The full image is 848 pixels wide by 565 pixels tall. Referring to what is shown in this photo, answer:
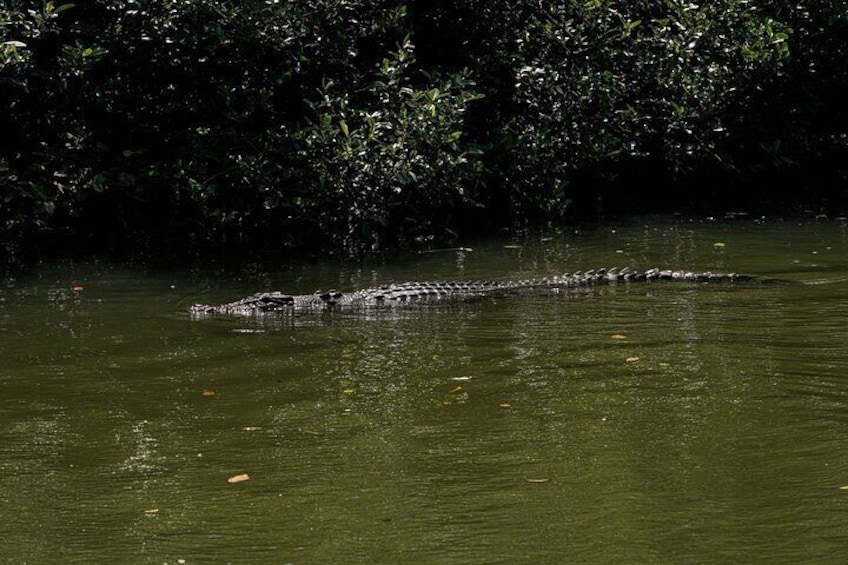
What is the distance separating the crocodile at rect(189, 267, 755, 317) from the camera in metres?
9.12

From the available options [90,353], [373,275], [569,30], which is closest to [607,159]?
[569,30]

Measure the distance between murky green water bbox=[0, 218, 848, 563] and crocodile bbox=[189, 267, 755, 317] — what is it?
332 mm

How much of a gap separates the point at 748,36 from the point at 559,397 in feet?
32.4

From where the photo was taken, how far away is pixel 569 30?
14.1m

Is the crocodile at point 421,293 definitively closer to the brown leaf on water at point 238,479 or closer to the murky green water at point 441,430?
the murky green water at point 441,430

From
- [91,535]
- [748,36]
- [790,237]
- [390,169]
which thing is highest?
[748,36]

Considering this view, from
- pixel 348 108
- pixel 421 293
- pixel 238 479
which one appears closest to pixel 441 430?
pixel 238 479

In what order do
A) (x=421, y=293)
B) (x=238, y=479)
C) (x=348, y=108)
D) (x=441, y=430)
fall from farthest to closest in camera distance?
(x=348, y=108) < (x=421, y=293) < (x=441, y=430) < (x=238, y=479)

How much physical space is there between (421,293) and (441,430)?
390 cm

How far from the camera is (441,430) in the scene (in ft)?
17.8

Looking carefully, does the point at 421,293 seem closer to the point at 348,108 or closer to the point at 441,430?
the point at 348,108

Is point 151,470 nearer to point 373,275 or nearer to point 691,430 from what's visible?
point 691,430

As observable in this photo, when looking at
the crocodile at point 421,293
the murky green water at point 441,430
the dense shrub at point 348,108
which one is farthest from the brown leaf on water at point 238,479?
the dense shrub at point 348,108

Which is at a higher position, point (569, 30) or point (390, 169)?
point (569, 30)
